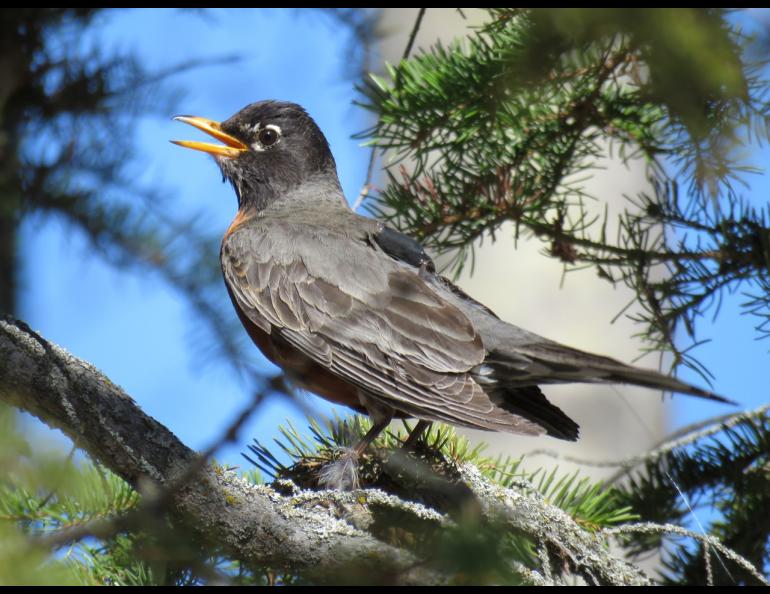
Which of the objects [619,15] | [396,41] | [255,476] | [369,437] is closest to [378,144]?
[369,437]

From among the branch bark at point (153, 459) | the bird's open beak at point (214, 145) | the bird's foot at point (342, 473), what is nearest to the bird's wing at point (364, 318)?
the bird's foot at point (342, 473)

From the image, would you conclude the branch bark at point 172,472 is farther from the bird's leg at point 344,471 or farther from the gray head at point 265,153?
the gray head at point 265,153

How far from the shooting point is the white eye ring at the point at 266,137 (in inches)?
146

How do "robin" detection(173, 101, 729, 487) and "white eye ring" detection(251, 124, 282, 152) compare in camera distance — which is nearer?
"robin" detection(173, 101, 729, 487)

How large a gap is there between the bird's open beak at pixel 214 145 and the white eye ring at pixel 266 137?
6 cm

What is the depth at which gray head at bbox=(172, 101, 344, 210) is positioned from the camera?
369 centimetres

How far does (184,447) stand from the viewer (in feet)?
6.13

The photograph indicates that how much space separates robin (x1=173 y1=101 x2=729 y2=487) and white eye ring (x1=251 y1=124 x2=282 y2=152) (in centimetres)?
29

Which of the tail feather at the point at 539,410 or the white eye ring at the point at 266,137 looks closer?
the tail feather at the point at 539,410

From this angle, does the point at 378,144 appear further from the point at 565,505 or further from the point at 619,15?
the point at 619,15

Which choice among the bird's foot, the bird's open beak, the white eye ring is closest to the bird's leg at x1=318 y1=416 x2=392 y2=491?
the bird's foot

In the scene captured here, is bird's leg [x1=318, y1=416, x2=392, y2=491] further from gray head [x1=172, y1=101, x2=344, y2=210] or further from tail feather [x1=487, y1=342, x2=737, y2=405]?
gray head [x1=172, y1=101, x2=344, y2=210]

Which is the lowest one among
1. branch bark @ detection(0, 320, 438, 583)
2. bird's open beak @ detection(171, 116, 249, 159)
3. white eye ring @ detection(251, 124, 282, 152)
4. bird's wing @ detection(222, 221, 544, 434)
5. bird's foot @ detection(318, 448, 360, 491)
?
branch bark @ detection(0, 320, 438, 583)

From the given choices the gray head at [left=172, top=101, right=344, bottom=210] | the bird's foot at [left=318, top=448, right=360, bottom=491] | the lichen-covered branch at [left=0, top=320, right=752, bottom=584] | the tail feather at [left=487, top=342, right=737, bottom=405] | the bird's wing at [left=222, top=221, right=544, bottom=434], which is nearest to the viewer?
the lichen-covered branch at [left=0, top=320, right=752, bottom=584]
